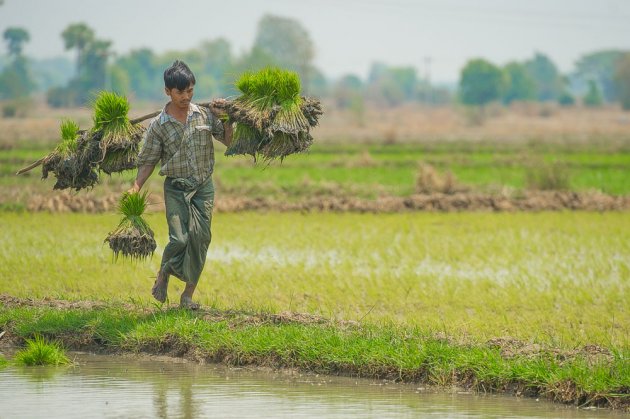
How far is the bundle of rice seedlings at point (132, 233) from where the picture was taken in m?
7.59

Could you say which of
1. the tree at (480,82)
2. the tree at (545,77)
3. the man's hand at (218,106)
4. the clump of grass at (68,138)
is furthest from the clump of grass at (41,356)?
the tree at (545,77)

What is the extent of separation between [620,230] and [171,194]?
9.74 meters

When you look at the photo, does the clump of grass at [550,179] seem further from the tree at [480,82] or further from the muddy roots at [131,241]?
the tree at [480,82]

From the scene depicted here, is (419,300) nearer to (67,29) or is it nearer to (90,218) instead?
(90,218)

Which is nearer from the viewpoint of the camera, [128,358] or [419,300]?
[128,358]

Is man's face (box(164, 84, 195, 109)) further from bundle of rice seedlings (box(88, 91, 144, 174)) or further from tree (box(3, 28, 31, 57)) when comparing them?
tree (box(3, 28, 31, 57))

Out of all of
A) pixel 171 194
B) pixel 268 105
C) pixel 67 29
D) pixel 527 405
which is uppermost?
pixel 67 29

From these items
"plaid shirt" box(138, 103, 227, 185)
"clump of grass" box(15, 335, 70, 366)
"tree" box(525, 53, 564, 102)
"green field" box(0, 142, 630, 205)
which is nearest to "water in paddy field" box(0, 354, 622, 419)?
"clump of grass" box(15, 335, 70, 366)

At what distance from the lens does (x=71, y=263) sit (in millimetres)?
11430

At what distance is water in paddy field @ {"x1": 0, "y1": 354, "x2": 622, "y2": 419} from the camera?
19.2ft

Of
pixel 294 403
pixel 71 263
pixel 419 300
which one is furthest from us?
pixel 71 263

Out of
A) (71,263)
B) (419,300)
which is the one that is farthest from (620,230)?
(71,263)

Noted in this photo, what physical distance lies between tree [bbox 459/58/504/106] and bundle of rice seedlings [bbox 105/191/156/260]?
127709 mm

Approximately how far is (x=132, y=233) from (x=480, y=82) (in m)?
130
